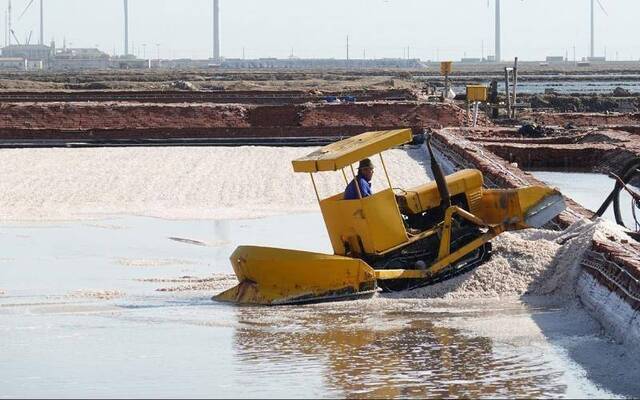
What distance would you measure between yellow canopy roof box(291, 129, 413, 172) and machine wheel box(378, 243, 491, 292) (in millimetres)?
1331

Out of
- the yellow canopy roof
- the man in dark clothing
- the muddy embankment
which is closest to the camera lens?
the muddy embankment

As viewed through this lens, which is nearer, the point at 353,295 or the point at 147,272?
the point at 353,295

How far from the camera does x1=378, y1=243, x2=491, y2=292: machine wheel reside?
44.0 feet

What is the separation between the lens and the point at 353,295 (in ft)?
42.9

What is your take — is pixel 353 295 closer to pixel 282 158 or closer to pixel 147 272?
pixel 147 272

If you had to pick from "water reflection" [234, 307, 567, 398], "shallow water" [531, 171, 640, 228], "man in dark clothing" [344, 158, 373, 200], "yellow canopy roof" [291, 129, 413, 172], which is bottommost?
"water reflection" [234, 307, 567, 398]

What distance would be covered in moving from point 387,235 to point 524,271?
1.56m

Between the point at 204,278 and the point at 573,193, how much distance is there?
11.5 meters

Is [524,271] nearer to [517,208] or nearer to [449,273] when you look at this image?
[517,208]

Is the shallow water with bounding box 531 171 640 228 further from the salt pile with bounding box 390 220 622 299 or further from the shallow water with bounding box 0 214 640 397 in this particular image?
the shallow water with bounding box 0 214 640 397

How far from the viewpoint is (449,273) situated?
1352 cm

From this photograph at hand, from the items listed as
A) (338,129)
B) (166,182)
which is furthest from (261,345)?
(338,129)

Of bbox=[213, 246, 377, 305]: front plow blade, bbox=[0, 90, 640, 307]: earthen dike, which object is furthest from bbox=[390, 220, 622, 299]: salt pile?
bbox=[0, 90, 640, 307]: earthen dike

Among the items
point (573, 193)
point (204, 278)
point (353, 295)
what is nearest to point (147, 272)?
point (204, 278)
